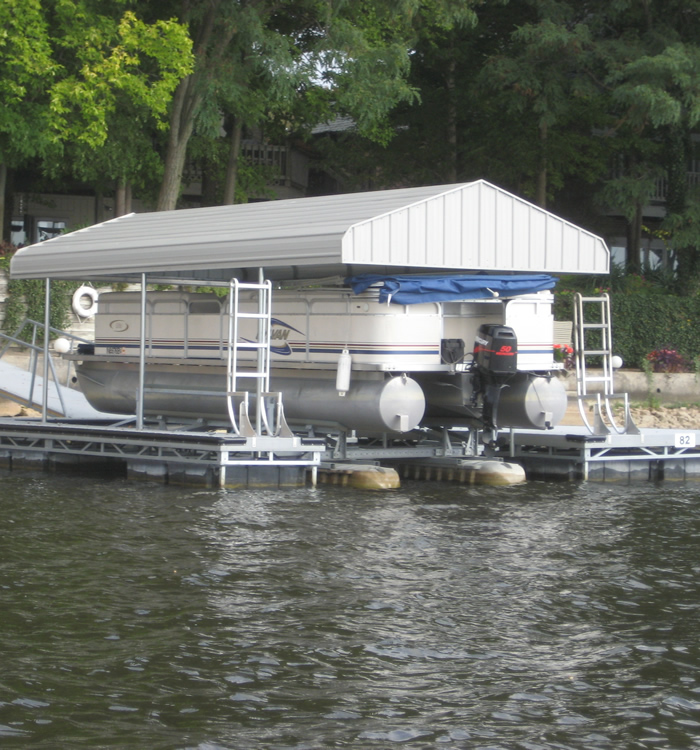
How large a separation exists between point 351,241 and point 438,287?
1833 mm

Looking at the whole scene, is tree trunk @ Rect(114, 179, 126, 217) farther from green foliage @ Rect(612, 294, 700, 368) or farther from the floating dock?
the floating dock

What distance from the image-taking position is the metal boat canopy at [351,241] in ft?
52.9

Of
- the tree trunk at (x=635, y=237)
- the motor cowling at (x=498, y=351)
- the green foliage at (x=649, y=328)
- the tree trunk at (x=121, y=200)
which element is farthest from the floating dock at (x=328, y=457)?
the tree trunk at (x=635, y=237)

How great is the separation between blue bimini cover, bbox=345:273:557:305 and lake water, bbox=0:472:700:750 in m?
3.13

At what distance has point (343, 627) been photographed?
9.45 m

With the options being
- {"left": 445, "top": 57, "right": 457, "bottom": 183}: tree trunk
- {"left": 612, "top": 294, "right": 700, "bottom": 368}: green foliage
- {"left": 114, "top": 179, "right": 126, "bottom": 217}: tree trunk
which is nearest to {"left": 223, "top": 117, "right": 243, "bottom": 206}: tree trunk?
{"left": 114, "top": 179, "right": 126, "bottom": 217}: tree trunk

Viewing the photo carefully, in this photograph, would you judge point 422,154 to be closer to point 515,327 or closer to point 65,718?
point 515,327

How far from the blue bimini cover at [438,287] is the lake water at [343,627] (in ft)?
10.3

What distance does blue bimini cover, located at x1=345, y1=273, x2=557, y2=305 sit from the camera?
16.8 meters

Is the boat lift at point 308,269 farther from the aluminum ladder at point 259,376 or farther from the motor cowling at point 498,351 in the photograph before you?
the motor cowling at point 498,351

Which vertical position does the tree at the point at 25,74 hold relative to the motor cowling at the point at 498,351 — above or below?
above

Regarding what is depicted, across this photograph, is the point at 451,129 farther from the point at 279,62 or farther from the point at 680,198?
the point at 279,62

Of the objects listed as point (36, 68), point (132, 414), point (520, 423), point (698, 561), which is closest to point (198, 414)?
point (132, 414)

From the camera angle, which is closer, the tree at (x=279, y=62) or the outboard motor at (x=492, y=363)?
the outboard motor at (x=492, y=363)
